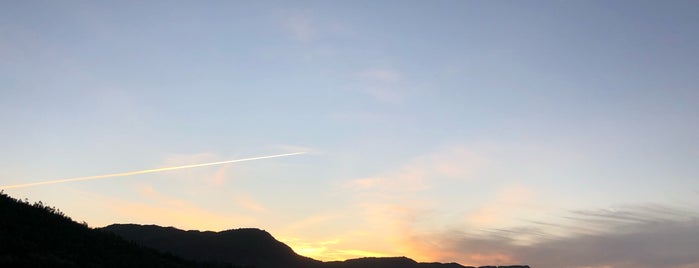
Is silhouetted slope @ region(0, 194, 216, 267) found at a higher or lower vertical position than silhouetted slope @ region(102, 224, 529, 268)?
lower

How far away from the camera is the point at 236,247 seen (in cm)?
9188

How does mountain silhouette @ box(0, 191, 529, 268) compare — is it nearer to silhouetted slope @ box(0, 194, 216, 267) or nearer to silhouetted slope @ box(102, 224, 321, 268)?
silhouetted slope @ box(0, 194, 216, 267)

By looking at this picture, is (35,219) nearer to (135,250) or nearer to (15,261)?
(135,250)

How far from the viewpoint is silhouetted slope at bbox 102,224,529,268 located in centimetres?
8831

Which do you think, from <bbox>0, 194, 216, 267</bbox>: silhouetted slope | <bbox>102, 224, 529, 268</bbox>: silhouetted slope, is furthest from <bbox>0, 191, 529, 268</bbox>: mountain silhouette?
<bbox>102, 224, 529, 268</bbox>: silhouetted slope

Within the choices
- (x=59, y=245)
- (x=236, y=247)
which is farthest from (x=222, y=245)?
(x=59, y=245)

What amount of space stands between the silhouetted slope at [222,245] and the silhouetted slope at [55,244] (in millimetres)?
55907

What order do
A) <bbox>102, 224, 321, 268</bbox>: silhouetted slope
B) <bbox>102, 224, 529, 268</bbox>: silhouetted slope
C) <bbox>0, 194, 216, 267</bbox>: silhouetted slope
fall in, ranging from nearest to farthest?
<bbox>0, 194, 216, 267</bbox>: silhouetted slope
<bbox>102, 224, 321, 268</bbox>: silhouetted slope
<bbox>102, 224, 529, 268</bbox>: silhouetted slope

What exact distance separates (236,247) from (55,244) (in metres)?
A: 69.2

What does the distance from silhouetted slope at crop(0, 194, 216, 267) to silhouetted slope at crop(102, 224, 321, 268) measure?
55.9m

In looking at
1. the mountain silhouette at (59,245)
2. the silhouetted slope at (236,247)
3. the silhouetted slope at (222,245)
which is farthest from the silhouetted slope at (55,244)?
the silhouetted slope at (222,245)

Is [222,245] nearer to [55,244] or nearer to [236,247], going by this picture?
[236,247]

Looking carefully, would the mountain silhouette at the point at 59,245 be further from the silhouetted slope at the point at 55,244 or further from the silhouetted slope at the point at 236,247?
the silhouetted slope at the point at 236,247

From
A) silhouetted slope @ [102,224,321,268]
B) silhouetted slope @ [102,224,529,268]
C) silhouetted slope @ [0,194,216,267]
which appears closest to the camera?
silhouetted slope @ [0,194,216,267]
